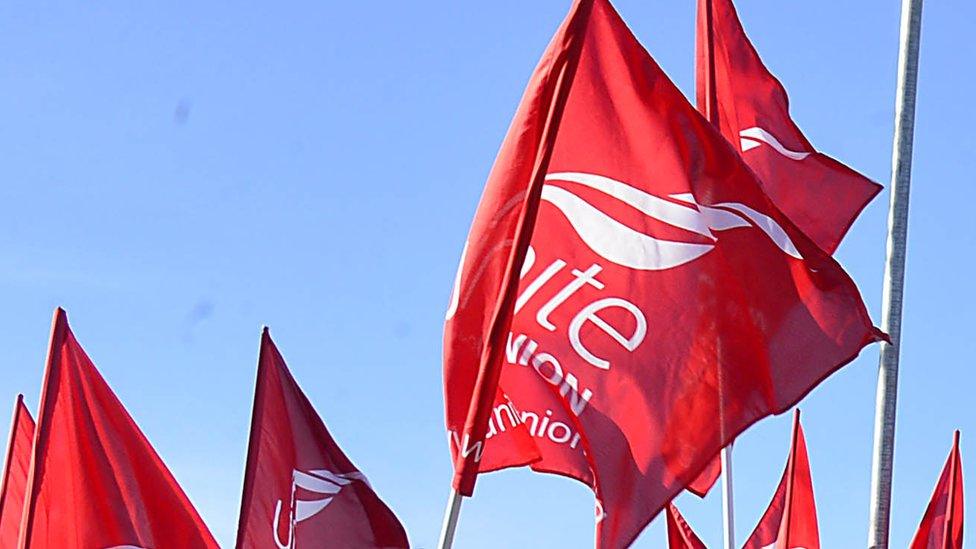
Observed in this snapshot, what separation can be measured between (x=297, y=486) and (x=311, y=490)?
0.17 metres

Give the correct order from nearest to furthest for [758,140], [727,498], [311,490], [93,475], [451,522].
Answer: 1. [451,522]
2. [727,498]
3. [758,140]
4. [93,475]
5. [311,490]

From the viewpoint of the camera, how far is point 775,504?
2639cm

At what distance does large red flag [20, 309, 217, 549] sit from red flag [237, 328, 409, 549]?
2.38 ft

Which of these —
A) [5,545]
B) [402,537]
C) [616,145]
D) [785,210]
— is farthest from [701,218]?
[5,545]

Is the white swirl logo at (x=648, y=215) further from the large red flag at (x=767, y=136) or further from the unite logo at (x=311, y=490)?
the unite logo at (x=311, y=490)

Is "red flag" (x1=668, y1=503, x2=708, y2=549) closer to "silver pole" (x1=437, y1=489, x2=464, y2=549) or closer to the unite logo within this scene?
the unite logo

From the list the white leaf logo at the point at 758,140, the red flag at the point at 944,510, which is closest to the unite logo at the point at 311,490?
the white leaf logo at the point at 758,140

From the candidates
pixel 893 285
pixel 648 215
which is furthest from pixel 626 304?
pixel 893 285

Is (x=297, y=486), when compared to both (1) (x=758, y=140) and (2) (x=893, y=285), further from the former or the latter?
(2) (x=893, y=285)

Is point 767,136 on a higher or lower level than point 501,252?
higher

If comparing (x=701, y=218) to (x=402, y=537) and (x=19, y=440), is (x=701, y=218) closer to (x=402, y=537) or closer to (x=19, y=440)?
(x=402, y=537)

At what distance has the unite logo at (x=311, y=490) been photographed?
19969mm

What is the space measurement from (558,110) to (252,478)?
909 centimetres

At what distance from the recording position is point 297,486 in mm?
20312
